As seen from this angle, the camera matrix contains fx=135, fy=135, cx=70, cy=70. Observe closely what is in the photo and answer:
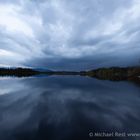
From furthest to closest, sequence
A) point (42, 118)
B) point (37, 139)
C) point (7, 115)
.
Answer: point (7, 115), point (42, 118), point (37, 139)

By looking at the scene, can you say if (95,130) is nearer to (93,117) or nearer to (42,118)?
(93,117)

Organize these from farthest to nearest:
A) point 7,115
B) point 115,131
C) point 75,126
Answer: point 7,115
point 75,126
point 115,131

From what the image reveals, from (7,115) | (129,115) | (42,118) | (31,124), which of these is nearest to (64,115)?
(42,118)

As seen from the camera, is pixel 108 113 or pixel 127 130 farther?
pixel 108 113

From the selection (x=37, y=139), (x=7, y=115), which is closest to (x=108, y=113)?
(x=37, y=139)

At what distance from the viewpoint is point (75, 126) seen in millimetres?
9172

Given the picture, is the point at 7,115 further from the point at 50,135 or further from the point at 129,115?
the point at 129,115

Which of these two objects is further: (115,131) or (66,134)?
(115,131)

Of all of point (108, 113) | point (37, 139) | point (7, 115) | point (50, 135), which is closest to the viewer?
point (37, 139)

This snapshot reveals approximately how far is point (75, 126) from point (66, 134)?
51.8 inches

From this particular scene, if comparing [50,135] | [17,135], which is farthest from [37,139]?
[17,135]

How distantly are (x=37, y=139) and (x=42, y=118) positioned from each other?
3.39 metres

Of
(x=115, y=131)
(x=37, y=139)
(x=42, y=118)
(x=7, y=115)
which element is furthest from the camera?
(x=7, y=115)

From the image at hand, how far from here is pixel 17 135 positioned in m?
7.89
